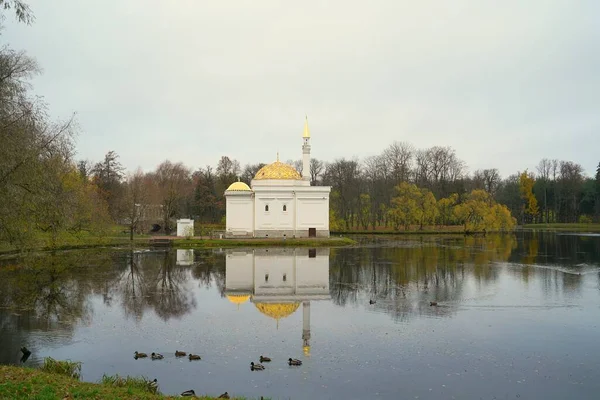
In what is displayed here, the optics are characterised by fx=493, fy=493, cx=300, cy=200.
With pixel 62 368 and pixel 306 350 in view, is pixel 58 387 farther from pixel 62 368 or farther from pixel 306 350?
pixel 306 350

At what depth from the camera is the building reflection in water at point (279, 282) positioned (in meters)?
18.4

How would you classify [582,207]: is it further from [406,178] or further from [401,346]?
Result: [401,346]

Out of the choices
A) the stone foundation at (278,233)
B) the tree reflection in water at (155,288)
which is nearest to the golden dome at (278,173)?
the stone foundation at (278,233)

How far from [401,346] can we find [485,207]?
5904 centimetres

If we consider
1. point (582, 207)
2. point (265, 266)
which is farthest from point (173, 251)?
point (582, 207)

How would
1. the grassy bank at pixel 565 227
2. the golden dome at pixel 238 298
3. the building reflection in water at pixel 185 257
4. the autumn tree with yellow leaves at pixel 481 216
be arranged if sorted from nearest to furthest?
the golden dome at pixel 238 298 → the building reflection in water at pixel 185 257 → the autumn tree with yellow leaves at pixel 481 216 → the grassy bank at pixel 565 227

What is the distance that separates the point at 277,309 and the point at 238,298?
9.02 ft

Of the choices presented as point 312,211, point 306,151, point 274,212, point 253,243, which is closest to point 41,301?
point 253,243

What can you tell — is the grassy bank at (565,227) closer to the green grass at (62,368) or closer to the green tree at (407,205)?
the green tree at (407,205)

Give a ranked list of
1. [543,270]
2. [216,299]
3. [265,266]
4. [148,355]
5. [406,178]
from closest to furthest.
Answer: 1. [148,355]
2. [216,299]
3. [543,270]
4. [265,266]
5. [406,178]

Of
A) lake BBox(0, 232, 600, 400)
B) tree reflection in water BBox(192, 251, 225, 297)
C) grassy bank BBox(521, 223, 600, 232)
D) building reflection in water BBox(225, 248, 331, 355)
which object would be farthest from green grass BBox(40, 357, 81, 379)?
grassy bank BBox(521, 223, 600, 232)

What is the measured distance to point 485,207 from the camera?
67.6 metres

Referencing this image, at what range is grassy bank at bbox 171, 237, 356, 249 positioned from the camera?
4522 cm

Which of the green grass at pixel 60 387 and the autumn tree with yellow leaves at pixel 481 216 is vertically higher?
the autumn tree with yellow leaves at pixel 481 216
